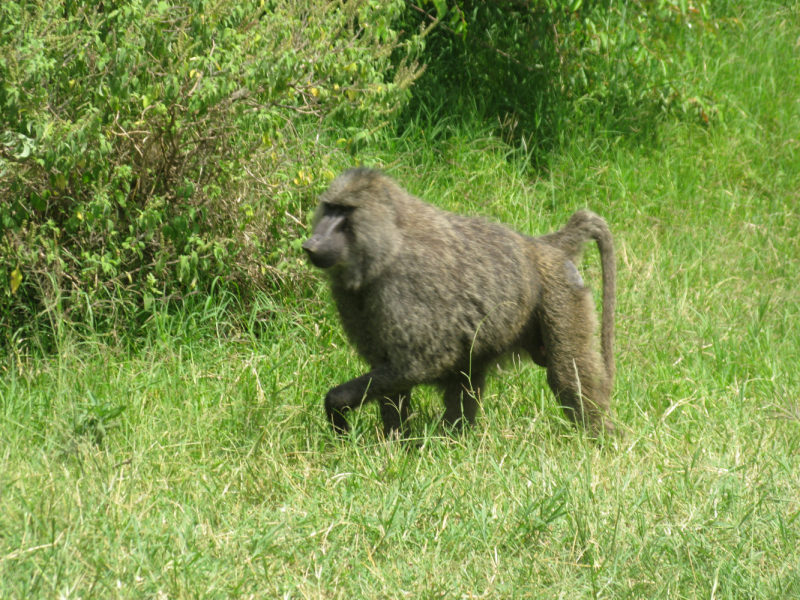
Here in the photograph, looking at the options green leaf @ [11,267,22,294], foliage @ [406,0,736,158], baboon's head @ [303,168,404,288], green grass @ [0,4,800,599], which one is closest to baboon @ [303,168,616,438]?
baboon's head @ [303,168,404,288]

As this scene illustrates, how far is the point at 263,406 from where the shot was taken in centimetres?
347

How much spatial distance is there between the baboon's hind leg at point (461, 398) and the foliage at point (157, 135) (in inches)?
46.6

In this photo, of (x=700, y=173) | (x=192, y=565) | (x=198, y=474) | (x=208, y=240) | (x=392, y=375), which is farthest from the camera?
(x=700, y=173)

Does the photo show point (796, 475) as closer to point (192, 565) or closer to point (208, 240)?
point (192, 565)

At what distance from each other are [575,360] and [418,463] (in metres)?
0.86

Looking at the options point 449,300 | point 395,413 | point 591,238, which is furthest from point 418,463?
point 591,238

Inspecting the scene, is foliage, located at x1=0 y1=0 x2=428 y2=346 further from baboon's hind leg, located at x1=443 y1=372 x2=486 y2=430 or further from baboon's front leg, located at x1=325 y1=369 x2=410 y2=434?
baboon's hind leg, located at x1=443 y1=372 x2=486 y2=430

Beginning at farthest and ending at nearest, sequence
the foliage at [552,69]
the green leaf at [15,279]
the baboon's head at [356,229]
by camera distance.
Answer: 1. the foliage at [552,69]
2. the green leaf at [15,279]
3. the baboon's head at [356,229]

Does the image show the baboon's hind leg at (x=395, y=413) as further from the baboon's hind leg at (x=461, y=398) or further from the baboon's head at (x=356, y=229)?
the baboon's head at (x=356, y=229)

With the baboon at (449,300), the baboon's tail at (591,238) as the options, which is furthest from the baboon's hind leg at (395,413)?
the baboon's tail at (591,238)

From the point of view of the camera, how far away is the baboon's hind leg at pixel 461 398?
12.1 ft

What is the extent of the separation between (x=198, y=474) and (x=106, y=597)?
0.86m

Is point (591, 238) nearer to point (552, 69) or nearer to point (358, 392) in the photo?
point (358, 392)

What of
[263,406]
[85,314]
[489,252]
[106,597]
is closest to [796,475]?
[489,252]
